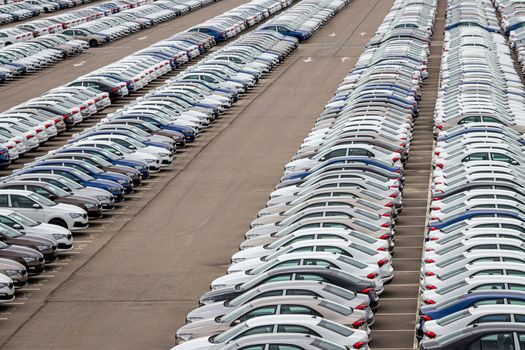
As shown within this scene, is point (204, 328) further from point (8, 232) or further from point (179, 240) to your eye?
point (179, 240)

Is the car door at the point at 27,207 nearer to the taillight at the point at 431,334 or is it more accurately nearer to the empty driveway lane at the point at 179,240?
the empty driveway lane at the point at 179,240

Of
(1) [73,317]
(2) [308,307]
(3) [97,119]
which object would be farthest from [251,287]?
(3) [97,119]

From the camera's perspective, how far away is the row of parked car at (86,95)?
5150 centimetres

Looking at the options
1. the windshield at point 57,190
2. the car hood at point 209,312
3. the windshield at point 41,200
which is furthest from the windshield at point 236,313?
the windshield at point 57,190

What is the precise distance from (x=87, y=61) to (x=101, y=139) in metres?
36.1

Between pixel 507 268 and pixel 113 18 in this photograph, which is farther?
pixel 113 18

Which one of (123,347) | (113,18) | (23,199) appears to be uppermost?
(113,18)

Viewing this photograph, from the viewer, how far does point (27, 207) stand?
3844 centimetres

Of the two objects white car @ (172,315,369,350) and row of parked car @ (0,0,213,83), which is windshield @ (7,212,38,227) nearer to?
white car @ (172,315,369,350)

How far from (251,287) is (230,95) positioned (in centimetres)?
3441

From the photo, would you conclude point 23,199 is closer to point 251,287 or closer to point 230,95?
point 251,287

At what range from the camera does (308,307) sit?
25.3 meters

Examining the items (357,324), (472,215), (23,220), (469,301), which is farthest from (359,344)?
(23,220)

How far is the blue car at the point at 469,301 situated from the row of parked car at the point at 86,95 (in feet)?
89.0
